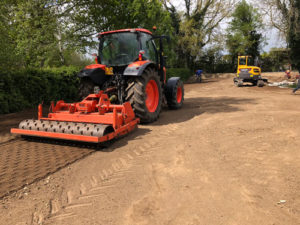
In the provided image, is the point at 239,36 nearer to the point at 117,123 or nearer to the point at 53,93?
the point at 53,93

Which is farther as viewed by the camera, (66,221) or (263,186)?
(263,186)

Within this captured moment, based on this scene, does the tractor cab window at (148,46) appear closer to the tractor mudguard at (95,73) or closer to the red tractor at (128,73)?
the red tractor at (128,73)

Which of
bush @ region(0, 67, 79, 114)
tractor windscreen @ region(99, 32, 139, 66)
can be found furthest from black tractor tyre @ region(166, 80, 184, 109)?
bush @ region(0, 67, 79, 114)

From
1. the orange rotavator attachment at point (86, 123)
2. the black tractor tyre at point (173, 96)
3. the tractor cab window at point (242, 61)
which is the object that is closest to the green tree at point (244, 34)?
the tractor cab window at point (242, 61)

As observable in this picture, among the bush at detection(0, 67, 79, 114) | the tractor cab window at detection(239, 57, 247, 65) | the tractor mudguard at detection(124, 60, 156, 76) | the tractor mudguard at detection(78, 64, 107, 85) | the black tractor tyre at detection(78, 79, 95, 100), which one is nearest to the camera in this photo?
the tractor mudguard at detection(124, 60, 156, 76)

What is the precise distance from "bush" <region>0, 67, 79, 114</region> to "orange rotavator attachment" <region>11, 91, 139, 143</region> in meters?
3.04

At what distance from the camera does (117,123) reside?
170 inches

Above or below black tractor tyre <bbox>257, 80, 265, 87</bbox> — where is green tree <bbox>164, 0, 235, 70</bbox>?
above

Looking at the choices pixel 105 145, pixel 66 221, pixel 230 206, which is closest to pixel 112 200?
pixel 66 221

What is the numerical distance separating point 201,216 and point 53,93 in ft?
25.4

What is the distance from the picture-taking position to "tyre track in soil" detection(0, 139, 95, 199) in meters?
2.93

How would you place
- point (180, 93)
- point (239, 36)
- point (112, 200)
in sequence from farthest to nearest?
point (239, 36)
point (180, 93)
point (112, 200)

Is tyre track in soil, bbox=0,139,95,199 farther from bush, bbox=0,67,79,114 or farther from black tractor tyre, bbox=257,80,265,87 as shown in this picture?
black tractor tyre, bbox=257,80,265,87

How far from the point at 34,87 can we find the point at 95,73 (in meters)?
3.46
